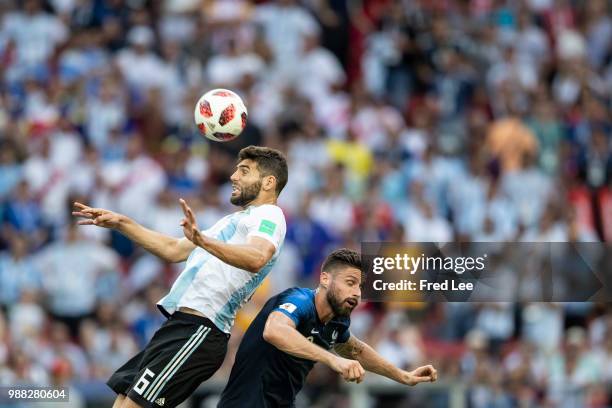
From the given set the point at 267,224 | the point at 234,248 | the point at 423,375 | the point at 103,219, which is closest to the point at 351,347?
the point at 423,375

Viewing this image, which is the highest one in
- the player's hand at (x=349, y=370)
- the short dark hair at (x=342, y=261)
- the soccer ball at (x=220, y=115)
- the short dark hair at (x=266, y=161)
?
the soccer ball at (x=220, y=115)

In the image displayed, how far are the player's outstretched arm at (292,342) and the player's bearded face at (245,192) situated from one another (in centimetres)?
93

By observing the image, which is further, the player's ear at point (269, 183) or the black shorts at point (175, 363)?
the player's ear at point (269, 183)

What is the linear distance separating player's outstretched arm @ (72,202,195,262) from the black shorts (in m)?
0.53

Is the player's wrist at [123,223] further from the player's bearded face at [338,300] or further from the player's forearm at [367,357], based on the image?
the player's forearm at [367,357]

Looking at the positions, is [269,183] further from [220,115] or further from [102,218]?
[102,218]

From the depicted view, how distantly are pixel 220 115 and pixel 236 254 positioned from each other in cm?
187

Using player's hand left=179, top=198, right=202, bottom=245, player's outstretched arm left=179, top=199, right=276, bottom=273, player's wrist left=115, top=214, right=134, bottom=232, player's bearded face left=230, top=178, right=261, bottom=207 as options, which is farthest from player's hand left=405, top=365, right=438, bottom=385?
player's wrist left=115, top=214, right=134, bottom=232

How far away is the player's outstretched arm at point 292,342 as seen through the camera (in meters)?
8.98

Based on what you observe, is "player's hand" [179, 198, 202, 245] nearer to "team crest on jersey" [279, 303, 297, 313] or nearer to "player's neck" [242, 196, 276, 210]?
"team crest on jersey" [279, 303, 297, 313]

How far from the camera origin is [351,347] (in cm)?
1045

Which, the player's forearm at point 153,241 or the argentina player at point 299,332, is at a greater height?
the player's forearm at point 153,241

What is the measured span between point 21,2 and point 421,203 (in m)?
7.28

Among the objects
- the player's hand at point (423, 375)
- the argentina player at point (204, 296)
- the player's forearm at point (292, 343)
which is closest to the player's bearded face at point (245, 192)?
the argentina player at point (204, 296)
